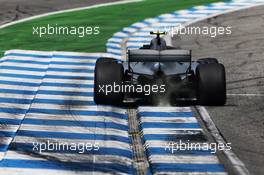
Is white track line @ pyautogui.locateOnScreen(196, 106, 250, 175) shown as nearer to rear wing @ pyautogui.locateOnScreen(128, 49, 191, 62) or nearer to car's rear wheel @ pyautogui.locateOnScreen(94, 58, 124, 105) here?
rear wing @ pyautogui.locateOnScreen(128, 49, 191, 62)

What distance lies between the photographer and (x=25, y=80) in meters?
17.6

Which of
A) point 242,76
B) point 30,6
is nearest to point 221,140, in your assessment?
point 242,76

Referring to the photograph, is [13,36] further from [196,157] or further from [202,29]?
[196,157]

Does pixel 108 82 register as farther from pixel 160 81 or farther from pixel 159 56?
pixel 159 56

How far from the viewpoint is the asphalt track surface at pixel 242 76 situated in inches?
490

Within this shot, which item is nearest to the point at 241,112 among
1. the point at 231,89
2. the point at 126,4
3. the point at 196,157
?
the point at 231,89

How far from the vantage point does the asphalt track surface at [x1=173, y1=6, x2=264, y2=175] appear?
40.8 ft

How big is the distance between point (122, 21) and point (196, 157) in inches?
627

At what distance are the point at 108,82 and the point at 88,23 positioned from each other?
39.4 ft

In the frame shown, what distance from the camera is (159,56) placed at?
15.1 metres

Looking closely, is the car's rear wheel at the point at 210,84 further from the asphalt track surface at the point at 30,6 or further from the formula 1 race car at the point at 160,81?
the asphalt track surface at the point at 30,6

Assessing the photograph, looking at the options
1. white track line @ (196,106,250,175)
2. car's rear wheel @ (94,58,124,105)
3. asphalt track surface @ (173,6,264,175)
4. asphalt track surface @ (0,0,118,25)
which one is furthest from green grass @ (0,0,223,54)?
white track line @ (196,106,250,175)

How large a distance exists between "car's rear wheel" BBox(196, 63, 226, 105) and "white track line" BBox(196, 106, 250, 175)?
1.03 feet

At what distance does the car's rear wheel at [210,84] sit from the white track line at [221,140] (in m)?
0.31
